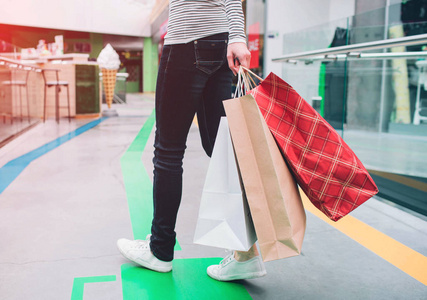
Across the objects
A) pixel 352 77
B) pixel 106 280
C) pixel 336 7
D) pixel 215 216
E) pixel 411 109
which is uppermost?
pixel 336 7

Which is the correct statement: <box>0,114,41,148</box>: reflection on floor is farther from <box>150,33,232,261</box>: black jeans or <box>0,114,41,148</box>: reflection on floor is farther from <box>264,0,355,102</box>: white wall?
<box>150,33,232,261</box>: black jeans

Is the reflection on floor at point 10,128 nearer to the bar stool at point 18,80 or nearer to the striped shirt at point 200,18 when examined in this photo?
the bar stool at point 18,80

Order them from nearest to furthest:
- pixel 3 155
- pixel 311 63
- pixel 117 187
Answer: pixel 117 187
pixel 3 155
pixel 311 63

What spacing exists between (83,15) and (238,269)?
67.3ft

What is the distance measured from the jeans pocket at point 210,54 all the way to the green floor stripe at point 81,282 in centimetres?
88

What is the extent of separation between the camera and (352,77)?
4.52m

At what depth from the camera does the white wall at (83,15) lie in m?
18.5

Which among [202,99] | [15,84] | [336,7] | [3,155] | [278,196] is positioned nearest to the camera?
[278,196]

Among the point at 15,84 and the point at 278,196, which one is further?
the point at 15,84

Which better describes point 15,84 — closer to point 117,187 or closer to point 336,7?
point 117,187

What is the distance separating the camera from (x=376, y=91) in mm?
4648

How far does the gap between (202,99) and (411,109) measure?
9.39 ft

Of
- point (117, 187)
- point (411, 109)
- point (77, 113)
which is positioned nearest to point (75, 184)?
point (117, 187)

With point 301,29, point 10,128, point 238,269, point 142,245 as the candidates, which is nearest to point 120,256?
point 142,245
